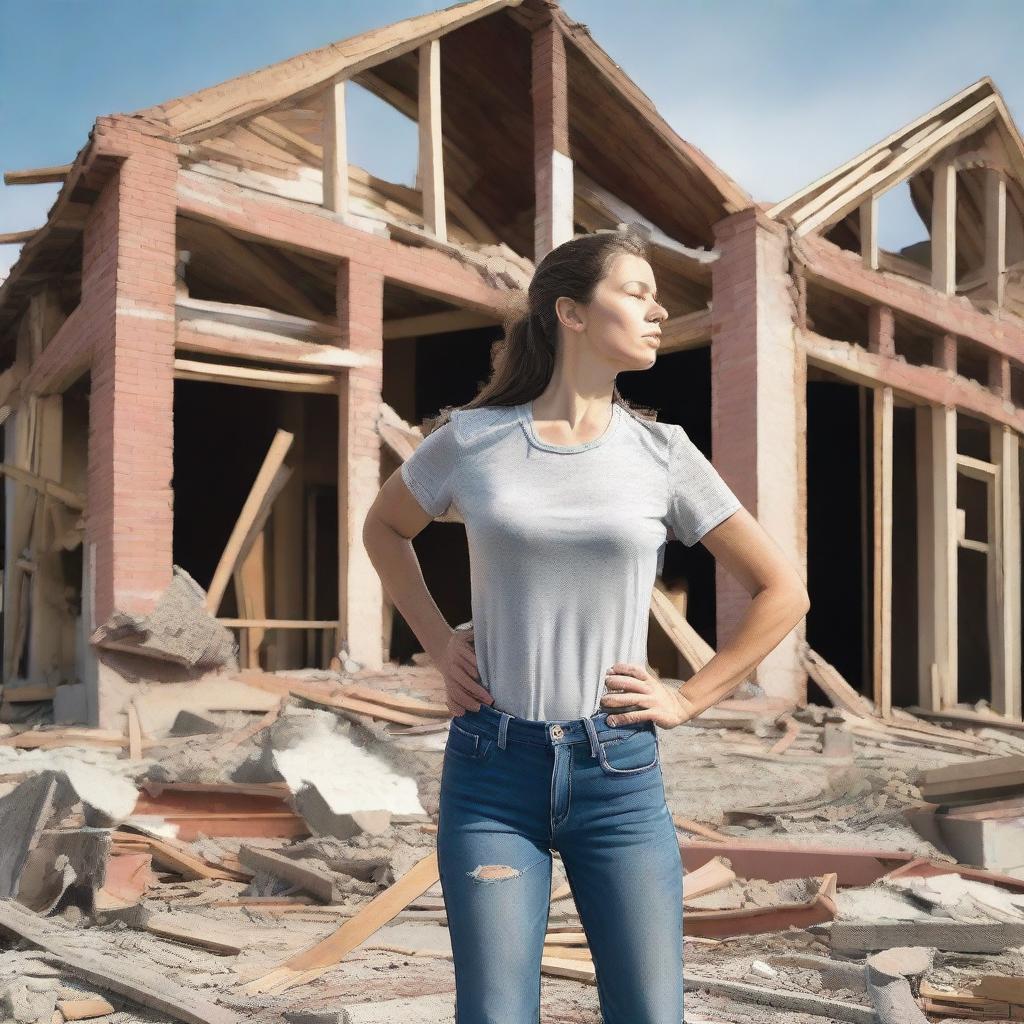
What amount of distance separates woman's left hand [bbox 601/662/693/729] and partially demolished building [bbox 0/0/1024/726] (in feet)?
24.0

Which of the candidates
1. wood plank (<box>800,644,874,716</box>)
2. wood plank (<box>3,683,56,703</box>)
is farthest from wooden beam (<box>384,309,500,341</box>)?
wood plank (<box>3,683,56,703</box>)

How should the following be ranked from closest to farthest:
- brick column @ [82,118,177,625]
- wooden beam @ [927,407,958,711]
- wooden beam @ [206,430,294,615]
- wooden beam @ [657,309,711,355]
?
brick column @ [82,118,177,625] → wooden beam @ [206,430,294,615] → wooden beam @ [657,309,711,355] → wooden beam @ [927,407,958,711]

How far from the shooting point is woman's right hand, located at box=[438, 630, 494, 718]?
2170mm

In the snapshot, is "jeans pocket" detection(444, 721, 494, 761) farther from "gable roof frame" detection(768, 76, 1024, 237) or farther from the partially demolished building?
"gable roof frame" detection(768, 76, 1024, 237)

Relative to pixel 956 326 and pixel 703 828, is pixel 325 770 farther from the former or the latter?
pixel 956 326

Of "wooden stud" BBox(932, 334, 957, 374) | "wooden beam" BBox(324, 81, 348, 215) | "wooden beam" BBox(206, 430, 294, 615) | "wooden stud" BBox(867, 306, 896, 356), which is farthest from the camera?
"wooden stud" BBox(932, 334, 957, 374)

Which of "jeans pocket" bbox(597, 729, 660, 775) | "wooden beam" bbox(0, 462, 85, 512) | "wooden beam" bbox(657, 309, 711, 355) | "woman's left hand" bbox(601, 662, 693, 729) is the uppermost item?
"wooden beam" bbox(657, 309, 711, 355)

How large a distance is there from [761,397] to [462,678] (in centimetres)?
997

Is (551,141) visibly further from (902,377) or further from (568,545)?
(568,545)

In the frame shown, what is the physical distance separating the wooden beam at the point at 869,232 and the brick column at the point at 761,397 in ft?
4.94

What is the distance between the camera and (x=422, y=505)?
239cm

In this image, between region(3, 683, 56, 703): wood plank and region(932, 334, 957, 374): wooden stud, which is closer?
region(3, 683, 56, 703): wood plank

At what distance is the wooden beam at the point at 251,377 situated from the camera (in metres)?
9.80

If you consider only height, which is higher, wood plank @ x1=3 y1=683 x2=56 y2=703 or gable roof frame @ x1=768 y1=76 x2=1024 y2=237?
gable roof frame @ x1=768 y1=76 x2=1024 y2=237
